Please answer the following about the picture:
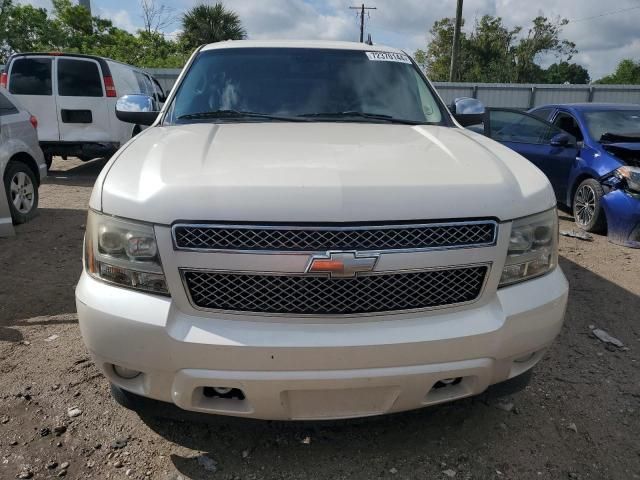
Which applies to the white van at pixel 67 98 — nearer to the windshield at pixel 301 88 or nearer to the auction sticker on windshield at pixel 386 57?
the windshield at pixel 301 88

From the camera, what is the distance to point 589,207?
6086 mm

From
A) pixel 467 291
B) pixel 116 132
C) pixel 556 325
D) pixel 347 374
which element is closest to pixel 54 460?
pixel 347 374

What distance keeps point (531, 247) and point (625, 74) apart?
7322 centimetres

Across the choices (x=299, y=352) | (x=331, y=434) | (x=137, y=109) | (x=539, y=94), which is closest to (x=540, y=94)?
(x=539, y=94)

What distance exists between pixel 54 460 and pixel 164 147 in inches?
57.3

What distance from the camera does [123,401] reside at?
206 cm

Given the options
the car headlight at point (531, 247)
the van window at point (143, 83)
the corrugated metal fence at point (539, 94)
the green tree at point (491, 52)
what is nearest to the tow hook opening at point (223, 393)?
the car headlight at point (531, 247)

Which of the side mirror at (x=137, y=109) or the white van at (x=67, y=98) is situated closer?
the side mirror at (x=137, y=109)

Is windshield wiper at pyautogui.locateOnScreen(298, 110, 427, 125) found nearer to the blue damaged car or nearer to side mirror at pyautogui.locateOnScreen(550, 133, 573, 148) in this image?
the blue damaged car

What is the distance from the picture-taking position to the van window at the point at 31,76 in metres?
8.94

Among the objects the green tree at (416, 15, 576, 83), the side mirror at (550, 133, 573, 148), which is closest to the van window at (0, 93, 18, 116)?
the side mirror at (550, 133, 573, 148)

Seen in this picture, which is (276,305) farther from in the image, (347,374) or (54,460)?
(54,460)

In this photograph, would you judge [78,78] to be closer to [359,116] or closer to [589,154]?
[359,116]

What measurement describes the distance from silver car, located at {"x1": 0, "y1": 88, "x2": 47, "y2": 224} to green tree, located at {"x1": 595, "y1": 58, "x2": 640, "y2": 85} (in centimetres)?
6686
